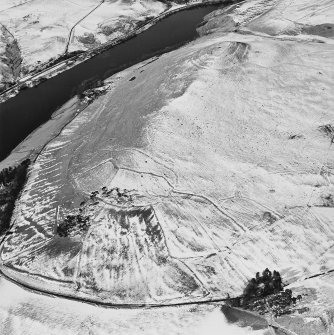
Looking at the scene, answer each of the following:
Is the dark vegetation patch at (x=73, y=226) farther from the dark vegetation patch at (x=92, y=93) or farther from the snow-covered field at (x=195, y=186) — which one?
the dark vegetation patch at (x=92, y=93)

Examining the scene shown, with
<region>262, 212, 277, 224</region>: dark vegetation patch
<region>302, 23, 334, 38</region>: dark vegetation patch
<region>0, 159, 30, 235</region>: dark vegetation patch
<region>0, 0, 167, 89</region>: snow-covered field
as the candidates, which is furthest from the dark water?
<region>262, 212, 277, 224</region>: dark vegetation patch

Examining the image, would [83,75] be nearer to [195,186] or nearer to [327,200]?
[195,186]

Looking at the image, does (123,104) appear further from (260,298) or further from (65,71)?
(260,298)

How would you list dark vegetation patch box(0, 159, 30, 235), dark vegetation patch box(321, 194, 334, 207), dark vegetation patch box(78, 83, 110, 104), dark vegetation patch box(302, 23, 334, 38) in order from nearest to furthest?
dark vegetation patch box(321, 194, 334, 207) → dark vegetation patch box(0, 159, 30, 235) → dark vegetation patch box(78, 83, 110, 104) → dark vegetation patch box(302, 23, 334, 38)

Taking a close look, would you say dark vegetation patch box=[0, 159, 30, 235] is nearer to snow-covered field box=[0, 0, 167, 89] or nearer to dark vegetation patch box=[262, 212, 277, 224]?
snow-covered field box=[0, 0, 167, 89]

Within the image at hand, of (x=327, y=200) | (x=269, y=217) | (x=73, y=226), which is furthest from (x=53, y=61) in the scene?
(x=327, y=200)
